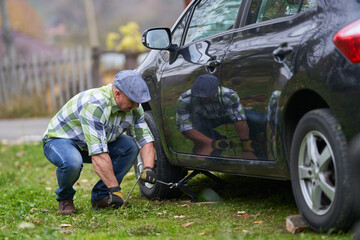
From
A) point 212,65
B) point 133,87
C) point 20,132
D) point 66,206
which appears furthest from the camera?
point 20,132

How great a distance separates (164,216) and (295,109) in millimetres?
1530

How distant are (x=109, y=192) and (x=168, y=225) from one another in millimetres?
909

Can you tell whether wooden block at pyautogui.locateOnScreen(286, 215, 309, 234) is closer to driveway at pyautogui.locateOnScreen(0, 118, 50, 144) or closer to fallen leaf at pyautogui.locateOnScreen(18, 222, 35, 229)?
fallen leaf at pyautogui.locateOnScreen(18, 222, 35, 229)

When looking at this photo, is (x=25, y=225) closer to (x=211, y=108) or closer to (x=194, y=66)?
(x=211, y=108)

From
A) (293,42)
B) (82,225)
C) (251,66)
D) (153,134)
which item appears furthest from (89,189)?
(293,42)

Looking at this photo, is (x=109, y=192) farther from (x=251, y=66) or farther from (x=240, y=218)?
(x=251, y=66)

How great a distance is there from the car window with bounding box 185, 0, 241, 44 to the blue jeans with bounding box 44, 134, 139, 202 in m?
1.04

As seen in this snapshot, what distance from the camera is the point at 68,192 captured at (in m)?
5.04

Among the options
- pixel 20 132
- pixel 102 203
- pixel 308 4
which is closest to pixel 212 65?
pixel 308 4

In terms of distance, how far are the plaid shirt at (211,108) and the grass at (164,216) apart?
0.70 meters

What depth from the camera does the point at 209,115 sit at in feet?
14.8

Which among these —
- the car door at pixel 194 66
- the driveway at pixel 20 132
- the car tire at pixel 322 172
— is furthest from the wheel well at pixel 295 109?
the driveway at pixel 20 132

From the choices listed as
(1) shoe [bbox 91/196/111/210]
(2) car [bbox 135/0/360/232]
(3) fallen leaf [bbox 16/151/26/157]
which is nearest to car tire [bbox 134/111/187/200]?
(2) car [bbox 135/0/360/232]

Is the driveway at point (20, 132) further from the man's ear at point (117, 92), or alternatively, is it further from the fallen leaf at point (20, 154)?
the man's ear at point (117, 92)
